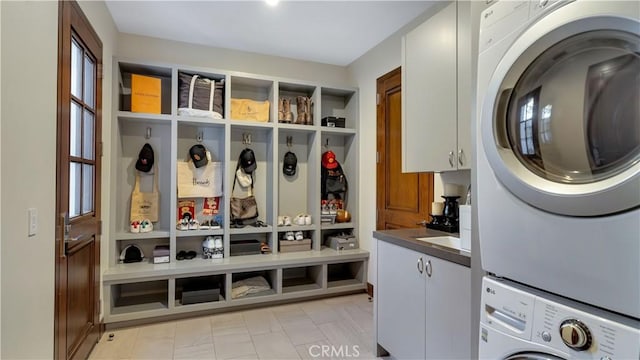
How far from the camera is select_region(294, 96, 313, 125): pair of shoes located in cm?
363

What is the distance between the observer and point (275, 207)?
11.3ft

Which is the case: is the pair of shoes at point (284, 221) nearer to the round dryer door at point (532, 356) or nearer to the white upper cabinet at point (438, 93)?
the white upper cabinet at point (438, 93)

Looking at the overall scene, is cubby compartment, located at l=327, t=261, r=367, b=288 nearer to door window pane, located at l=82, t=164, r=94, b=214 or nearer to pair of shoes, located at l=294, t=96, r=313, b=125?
pair of shoes, located at l=294, t=96, r=313, b=125

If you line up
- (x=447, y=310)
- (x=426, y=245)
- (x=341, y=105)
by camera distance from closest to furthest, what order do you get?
(x=447, y=310) → (x=426, y=245) → (x=341, y=105)

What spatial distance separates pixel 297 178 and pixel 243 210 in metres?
0.76

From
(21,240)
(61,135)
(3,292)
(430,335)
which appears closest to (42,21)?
(61,135)

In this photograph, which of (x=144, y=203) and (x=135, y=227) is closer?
(x=135, y=227)

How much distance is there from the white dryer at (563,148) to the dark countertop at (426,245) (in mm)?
411

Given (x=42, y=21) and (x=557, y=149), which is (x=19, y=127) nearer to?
(x=42, y=21)

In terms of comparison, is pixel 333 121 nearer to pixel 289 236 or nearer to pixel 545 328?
pixel 289 236

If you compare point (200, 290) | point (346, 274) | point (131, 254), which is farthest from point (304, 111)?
point (131, 254)

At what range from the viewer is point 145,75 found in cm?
324

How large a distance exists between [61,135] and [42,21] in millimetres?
532

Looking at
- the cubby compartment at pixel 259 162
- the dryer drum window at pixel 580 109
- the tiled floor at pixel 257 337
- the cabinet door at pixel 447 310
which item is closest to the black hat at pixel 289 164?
the cubby compartment at pixel 259 162
